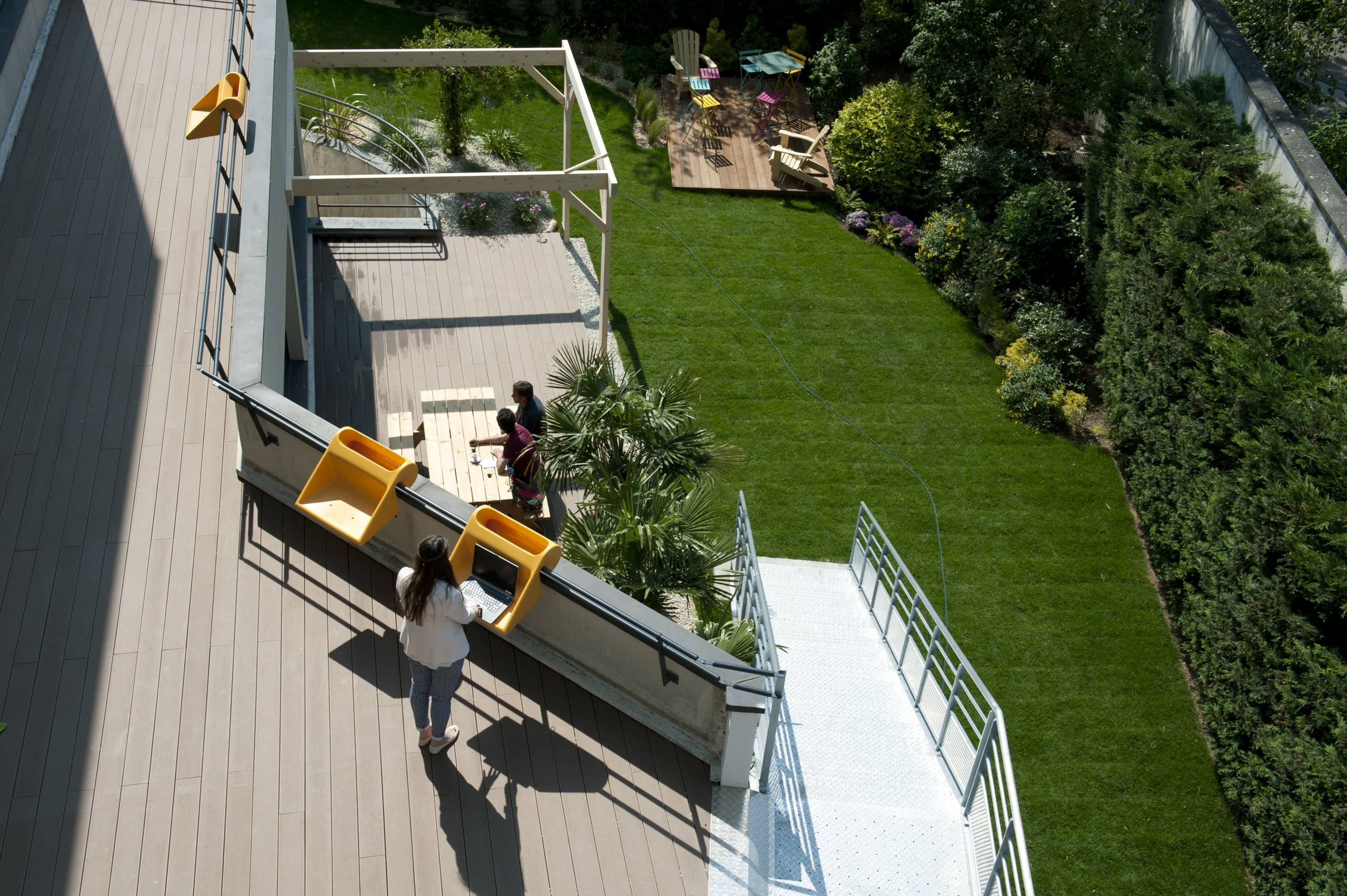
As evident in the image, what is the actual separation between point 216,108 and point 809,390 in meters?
6.97

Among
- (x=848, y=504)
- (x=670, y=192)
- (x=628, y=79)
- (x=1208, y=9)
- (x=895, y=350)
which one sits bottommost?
(x=848, y=504)

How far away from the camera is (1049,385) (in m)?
12.5

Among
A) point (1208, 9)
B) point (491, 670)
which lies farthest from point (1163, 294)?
point (491, 670)

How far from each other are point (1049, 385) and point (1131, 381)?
1.22 metres

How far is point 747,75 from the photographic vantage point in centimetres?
1778

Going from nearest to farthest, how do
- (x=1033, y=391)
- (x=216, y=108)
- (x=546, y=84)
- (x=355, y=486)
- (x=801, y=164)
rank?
(x=355, y=486) < (x=216, y=108) < (x=1033, y=391) < (x=546, y=84) < (x=801, y=164)

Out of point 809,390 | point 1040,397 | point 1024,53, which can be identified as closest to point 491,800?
point 809,390

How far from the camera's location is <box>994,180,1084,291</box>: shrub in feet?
44.2

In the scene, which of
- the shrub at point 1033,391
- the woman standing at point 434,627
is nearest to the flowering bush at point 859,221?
the shrub at point 1033,391

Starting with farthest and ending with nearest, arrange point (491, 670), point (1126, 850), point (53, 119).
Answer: point (53, 119) → point (1126, 850) → point (491, 670)

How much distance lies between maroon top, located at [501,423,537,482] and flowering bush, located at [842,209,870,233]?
8.00 metres

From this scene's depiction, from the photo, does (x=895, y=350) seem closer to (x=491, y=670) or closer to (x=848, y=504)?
(x=848, y=504)

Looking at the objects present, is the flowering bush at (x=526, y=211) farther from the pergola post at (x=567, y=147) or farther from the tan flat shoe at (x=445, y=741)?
the tan flat shoe at (x=445, y=741)

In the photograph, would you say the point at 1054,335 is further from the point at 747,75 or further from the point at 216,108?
the point at 216,108
